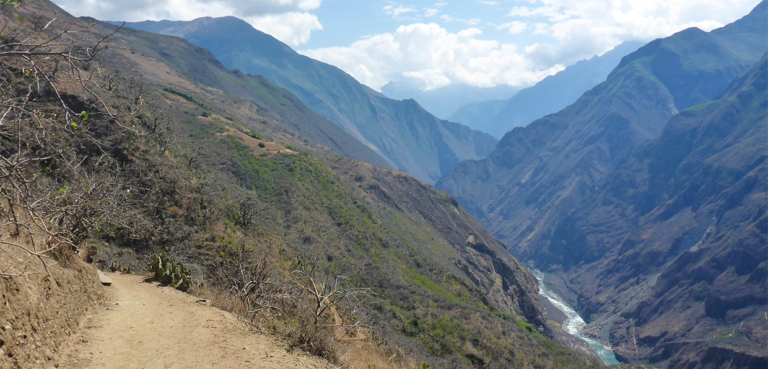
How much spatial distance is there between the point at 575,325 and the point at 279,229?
93.7m

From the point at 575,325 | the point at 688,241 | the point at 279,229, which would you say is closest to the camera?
the point at 279,229

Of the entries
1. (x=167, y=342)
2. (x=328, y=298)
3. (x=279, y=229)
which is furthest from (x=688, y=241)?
(x=167, y=342)

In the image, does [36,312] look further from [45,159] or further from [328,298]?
[328,298]

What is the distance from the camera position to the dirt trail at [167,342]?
543 cm

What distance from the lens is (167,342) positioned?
6.10 m

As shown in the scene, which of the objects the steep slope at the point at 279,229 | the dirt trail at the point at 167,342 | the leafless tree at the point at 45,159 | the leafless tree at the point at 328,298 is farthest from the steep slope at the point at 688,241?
the leafless tree at the point at 45,159

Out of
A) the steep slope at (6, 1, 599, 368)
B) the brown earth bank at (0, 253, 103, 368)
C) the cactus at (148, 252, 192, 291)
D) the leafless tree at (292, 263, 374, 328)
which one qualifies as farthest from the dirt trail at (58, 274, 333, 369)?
the cactus at (148, 252, 192, 291)

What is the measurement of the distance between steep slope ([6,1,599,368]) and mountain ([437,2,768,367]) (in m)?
39.1

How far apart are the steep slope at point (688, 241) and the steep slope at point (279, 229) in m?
36.5

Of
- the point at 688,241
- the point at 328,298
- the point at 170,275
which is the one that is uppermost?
the point at 170,275

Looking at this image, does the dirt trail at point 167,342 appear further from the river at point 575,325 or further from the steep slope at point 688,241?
the river at point 575,325

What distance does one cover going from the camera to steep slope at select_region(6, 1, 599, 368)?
1359cm

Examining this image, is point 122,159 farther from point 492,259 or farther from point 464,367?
point 492,259

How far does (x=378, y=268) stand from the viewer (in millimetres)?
27469
